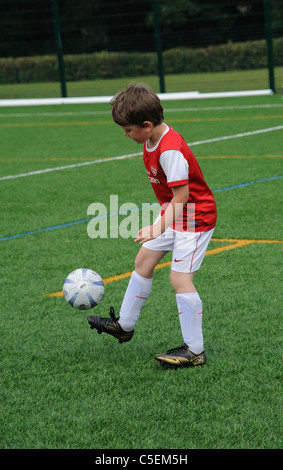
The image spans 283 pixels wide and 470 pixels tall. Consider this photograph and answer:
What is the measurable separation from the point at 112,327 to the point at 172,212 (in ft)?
2.79

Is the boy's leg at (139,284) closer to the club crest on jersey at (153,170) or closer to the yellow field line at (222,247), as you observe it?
the club crest on jersey at (153,170)

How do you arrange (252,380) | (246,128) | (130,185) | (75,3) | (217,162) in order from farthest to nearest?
(75,3), (246,128), (217,162), (130,185), (252,380)

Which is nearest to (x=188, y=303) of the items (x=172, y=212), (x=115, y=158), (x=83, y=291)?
(x=172, y=212)

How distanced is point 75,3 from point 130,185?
38700mm

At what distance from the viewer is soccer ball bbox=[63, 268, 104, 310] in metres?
4.32

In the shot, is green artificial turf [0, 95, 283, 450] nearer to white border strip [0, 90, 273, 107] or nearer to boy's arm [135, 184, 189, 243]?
boy's arm [135, 184, 189, 243]

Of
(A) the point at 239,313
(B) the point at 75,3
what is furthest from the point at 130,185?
(B) the point at 75,3

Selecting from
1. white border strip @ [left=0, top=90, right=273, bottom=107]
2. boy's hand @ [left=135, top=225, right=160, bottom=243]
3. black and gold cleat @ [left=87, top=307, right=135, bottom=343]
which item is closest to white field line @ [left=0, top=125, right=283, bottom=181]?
black and gold cleat @ [left=87, top=307, right=135, bottom=343]

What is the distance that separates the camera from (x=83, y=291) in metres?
4.32

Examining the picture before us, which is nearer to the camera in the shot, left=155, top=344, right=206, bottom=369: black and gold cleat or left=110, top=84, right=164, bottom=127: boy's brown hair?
left=110, top=84, right=164, bottom=127: boy's brown hair

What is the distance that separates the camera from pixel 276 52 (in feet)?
85.3

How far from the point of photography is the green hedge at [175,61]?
25531 mm

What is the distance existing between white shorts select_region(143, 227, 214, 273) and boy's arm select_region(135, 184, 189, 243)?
0.71 feet
